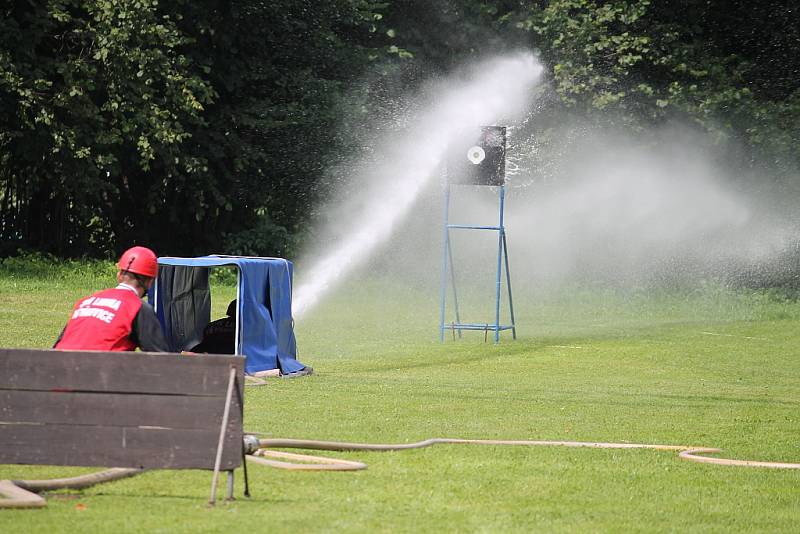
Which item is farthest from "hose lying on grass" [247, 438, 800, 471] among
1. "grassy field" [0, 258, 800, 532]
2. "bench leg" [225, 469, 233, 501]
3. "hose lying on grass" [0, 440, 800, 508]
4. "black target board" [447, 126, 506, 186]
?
"black target board" [447, 126, 506, 186]

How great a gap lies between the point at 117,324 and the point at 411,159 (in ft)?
87.0

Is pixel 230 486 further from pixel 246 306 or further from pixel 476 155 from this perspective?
pixel 476 155

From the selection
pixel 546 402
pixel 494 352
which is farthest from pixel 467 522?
pixel 494 352

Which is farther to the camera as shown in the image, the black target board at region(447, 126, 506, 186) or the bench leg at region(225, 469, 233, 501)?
the black target board at region(447, 126, 506, 186)

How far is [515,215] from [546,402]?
22.5 meters

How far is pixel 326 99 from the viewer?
3450cm

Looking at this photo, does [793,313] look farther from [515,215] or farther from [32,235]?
[32,235]

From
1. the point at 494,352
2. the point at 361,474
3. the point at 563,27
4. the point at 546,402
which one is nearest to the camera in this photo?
the point at 361,474

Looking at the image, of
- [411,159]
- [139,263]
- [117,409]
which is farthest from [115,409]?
[411,159]

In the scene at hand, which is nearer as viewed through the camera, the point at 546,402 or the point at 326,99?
the point at 546,402

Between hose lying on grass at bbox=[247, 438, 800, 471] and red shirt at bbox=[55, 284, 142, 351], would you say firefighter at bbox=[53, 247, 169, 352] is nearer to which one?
red shirt at bbox=[55, 284, 142, 351]

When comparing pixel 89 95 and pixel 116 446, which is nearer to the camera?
pixel 116 446

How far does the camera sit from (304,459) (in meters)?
9.02

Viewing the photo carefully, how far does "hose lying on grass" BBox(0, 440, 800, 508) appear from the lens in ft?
23.9
